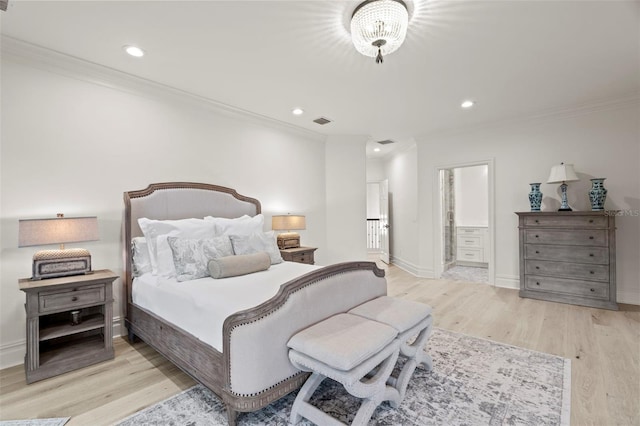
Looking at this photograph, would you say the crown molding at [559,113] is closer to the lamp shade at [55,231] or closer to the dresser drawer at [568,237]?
the dresser drawer at [568,237]

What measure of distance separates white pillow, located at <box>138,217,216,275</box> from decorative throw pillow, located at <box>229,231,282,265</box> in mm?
315

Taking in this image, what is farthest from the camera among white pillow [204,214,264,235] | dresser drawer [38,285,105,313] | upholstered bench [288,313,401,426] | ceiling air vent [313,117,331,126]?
ceiling air vent [313,117,331,126]

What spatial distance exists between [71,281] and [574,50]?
182 inches

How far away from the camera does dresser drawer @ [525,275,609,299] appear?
3672 mm

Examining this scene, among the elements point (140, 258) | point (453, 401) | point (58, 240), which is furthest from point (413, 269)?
point (58, 240)

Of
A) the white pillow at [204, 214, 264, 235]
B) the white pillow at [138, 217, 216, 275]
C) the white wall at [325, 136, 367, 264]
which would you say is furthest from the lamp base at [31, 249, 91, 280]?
the white wall at [325, 136, 367, 264]

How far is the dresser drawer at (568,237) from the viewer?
12.1 feet

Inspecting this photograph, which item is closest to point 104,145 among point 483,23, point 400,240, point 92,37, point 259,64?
point 92,37

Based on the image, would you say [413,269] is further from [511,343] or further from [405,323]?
[405,323]

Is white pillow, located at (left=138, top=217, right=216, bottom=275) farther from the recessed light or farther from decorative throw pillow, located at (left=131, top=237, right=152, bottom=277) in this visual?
the recessed light

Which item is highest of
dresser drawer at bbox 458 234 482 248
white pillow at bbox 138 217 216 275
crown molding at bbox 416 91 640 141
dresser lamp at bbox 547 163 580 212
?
crown molding at bbox 416 91 640 141

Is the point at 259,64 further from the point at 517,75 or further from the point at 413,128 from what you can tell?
the point at 413,128

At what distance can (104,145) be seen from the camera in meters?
2.93

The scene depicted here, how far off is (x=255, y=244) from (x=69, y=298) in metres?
1.51
